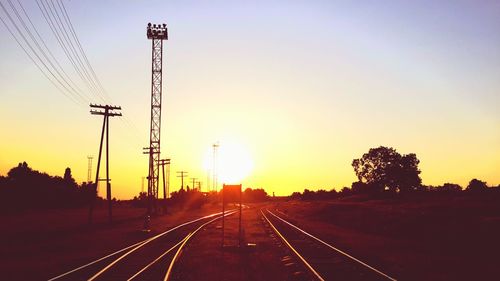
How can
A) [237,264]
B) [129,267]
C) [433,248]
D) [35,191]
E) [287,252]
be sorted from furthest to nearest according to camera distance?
[35,191] < [433,248] < [287,252] < [237,264] < [129,267]

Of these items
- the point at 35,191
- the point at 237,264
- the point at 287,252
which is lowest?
the point at 237,264

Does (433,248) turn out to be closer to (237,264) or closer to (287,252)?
(287,252)

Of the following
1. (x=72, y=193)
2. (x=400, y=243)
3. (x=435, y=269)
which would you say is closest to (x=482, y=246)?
(x=400, y=243)

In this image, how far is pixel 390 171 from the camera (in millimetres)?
111125

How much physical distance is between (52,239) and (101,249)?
829 centimetres

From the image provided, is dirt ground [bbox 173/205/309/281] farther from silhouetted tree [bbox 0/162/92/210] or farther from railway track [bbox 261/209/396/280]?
silhouetted tree [bbox 0/162/92/210]

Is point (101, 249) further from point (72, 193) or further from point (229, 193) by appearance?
point (72, 193)

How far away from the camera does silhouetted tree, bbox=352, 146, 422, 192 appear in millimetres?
110562

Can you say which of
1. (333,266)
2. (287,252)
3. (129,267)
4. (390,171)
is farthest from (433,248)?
(390,171)

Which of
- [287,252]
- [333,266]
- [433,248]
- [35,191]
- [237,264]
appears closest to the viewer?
[333,266]

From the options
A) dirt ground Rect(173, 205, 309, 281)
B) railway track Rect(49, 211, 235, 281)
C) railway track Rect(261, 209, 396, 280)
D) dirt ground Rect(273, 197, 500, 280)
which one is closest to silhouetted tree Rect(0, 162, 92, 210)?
railway track Rect(49, 211, 235, 281)

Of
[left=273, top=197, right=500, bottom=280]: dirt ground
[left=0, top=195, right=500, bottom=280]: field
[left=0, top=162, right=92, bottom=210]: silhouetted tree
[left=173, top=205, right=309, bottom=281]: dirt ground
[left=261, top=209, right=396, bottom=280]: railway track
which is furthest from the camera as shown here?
[left=0, top=162, right=92, bottom=210]: silhouetted tree

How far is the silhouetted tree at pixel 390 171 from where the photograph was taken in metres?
111

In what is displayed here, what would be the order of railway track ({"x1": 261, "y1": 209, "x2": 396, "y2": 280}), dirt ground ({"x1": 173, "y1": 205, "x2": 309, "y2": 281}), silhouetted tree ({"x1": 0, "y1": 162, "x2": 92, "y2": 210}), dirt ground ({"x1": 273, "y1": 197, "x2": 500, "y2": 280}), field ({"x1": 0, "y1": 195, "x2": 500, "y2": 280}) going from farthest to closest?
silhouetted tree ({"x1": 0, "y1": 162, "x2": 92, "y2": 210}), dirt ground ({"x1": 273, "y1": 197, "x2": 500, "y2": 280}), field ({"x1": 0, "y1": 195, "x2": 500, "y2": 280}), dirt ground ({"x1": 173, "y1": 205, "x2": 309, "y2": 281}), railway track ({"x1": 261, "y1": 209, "x2": 396, "y2": 280})
